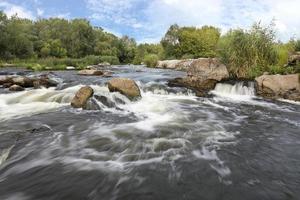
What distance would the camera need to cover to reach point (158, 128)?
327 inches

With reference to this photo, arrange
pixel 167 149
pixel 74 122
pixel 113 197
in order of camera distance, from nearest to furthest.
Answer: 1. pixel 113 197
2. pixel 167 149
3. pixel 74 122

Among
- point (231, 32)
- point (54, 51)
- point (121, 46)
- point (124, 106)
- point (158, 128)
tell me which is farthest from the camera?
point (121, 46)

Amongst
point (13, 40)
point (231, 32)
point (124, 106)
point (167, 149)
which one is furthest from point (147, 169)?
point (13, 40)

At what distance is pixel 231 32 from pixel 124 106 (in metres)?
9.06

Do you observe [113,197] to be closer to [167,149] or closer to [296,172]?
[167,149]

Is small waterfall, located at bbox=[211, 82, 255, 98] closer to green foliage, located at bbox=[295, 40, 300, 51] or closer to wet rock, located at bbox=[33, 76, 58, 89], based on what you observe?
green foliage, located at bbox=[295, 40, 300, 51]

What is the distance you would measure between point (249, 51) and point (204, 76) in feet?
9.71

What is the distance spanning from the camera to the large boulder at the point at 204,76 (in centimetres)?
1579

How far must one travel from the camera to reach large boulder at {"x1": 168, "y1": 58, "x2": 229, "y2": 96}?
15.8 metres

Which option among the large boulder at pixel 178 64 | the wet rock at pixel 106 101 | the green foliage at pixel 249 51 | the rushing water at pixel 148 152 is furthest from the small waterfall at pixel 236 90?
the large boulder at pixel 178 64

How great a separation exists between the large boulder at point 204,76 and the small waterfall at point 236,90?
43cm

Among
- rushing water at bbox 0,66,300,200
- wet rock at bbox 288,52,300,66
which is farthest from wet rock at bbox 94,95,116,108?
wet rock at bbox 288,52,300,66

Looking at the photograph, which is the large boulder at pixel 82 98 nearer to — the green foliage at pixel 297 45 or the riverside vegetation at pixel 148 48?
the riverside vegetation at pixel 148 48

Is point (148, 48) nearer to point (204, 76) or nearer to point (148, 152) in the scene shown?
point (204, 76)
